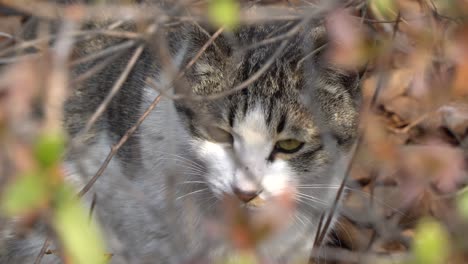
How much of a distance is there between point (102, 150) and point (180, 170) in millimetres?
327

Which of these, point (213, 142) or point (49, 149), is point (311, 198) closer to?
point (213, 142)

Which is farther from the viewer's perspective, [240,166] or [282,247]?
[282,247]

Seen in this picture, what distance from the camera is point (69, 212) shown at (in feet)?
1.98

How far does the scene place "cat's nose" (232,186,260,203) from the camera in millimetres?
1535

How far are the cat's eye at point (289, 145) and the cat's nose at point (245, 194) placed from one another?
18 centimetres

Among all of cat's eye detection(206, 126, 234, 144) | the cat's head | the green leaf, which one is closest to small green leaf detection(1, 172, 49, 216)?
the green leaf

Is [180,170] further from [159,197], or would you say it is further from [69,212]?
[69,212]

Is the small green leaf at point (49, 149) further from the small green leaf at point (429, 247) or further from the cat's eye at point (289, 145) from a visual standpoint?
the cat's eye at point (289, 145)

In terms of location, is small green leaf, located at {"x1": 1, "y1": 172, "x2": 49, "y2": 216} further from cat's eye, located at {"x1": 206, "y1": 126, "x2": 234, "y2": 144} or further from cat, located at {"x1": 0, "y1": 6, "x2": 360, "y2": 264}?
cat's eye, located at {"x1": 206, "y1": 126, "x2": 234, "y2": 144}

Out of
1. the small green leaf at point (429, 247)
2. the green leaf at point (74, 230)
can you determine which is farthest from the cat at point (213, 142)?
the green leaf at point (74, 230)

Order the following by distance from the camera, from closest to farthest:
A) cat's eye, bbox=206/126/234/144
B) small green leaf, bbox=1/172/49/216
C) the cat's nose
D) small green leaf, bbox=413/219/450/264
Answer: small green leaf, bbox=1/172/49/216 → small green leaf, bbox=413/219/450/264 → the cat's nose → cat's eye, bbox=206/126/234/144

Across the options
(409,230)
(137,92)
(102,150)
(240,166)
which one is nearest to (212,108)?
(240,166)

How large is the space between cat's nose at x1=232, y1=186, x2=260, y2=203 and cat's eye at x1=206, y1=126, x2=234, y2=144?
0.17 meters

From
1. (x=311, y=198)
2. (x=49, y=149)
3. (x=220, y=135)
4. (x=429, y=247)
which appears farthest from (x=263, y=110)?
(x=49, y=149)
